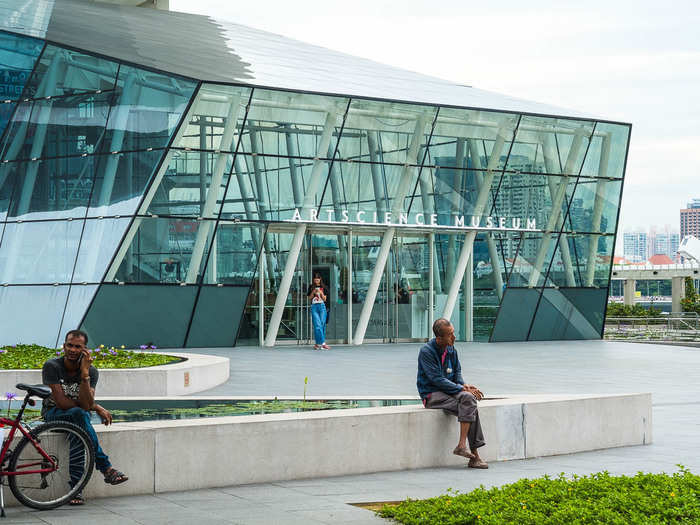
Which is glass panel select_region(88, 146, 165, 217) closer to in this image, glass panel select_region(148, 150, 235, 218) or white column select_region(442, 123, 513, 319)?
glass panel select_region(148, 150, 235, 218)

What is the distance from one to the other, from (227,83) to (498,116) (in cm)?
855

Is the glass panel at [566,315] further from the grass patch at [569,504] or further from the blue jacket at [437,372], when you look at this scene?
the grass patch at [569,504]

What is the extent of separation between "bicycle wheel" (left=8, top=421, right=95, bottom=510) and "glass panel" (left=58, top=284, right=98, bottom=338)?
603 inches

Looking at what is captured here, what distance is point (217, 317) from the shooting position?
24922 mm

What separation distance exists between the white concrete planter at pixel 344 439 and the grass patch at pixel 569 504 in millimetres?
1641

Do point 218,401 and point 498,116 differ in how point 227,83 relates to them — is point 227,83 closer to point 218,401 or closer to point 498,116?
point 498,116

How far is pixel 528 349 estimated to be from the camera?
26.5 metres

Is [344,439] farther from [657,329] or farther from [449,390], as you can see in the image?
[657,329]

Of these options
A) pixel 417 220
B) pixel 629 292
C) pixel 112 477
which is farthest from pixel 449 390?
pixel 629 292

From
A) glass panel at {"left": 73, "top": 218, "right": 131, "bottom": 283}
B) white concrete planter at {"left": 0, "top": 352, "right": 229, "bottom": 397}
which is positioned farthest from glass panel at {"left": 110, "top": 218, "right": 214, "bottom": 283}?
white concrete planter at {"left": 0, "top": 352, "right": 229, "bottom": 397}

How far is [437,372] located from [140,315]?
14636mm

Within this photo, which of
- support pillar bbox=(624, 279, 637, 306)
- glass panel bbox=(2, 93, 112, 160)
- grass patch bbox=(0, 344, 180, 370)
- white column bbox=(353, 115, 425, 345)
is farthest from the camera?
support pillar bbox=(624, 279, 637, 306)

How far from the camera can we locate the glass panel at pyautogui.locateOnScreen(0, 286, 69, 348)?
23.4 meters

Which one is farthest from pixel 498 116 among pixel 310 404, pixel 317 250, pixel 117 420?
pixel 117 420
